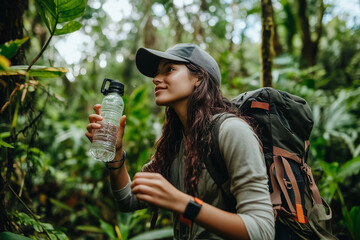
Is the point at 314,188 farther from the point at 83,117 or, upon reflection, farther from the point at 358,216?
the point at 83,117

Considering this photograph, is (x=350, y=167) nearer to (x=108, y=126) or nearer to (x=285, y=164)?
(x=285, y=164)

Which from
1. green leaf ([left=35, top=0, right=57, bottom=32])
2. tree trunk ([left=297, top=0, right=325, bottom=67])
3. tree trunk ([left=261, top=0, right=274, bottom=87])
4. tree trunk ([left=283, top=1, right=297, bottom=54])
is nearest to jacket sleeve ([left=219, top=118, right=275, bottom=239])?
green leaf ([left=35, top=0, right=57, bottom=32])

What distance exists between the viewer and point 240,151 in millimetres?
1173

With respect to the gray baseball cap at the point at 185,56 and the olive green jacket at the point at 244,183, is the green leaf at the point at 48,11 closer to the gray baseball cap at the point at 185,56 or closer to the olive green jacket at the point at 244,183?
the gray baseball cap at the point at 185,56

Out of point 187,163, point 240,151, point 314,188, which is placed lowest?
point 314,188

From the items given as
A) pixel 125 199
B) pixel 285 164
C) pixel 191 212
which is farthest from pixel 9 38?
pixel 285 164

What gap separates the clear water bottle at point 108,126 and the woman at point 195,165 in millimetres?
60

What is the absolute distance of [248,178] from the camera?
1122 millimetres

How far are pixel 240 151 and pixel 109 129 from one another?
0.97 meters

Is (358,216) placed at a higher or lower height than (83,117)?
lower

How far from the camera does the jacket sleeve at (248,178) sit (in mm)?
1071

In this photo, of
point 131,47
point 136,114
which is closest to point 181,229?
point 136,114

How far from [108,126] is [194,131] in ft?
2.15

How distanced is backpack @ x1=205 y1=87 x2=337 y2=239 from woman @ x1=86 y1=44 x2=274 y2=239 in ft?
0.26
